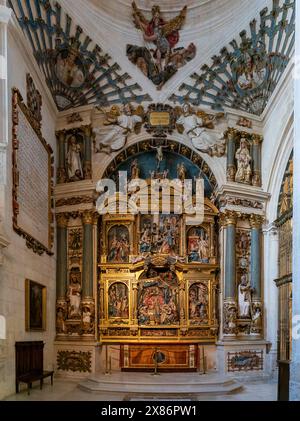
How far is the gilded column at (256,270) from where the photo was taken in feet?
51.5

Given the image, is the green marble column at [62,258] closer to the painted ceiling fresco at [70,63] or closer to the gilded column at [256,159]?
the painted ceiling fresco at [70,63]

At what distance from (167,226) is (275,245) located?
297cm

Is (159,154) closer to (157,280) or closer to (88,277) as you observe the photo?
(157,280)

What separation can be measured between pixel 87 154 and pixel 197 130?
122 inches

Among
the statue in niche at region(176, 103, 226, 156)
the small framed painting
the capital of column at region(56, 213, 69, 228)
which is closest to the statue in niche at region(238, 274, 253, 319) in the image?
the statue in niche at region(176, 103, 226, 156)

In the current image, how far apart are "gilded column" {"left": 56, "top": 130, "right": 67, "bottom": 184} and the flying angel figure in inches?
133

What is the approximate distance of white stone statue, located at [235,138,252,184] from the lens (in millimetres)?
16234

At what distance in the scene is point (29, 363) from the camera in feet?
41.0

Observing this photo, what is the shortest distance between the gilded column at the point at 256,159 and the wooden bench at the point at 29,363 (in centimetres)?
719

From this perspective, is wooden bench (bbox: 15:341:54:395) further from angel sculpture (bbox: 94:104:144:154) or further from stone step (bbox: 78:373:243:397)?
angel sculpture (bbox: 94:104:144:154)

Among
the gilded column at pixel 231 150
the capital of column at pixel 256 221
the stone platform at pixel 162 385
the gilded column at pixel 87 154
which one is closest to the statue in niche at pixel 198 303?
the stone platform at pixel 162 385

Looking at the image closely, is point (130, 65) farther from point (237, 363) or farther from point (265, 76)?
point (237, 363)

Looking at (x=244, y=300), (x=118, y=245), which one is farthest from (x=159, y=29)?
(x=244, y=300)

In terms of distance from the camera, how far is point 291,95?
1390cm
